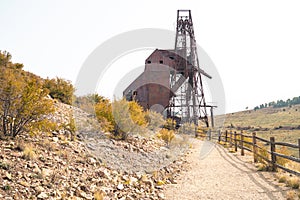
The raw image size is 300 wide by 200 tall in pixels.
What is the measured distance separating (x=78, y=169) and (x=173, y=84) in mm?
29499

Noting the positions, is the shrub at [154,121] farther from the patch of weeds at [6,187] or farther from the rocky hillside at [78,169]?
the patch of weeds at [6,187]

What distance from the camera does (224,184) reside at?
991cm

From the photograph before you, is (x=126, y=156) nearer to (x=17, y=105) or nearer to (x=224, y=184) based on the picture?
(x=224, y=184)

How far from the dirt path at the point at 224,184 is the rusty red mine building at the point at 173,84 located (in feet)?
75.8

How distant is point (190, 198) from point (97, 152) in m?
4.02

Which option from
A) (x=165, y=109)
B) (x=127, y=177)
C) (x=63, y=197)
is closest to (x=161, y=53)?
(x=165, y=109)

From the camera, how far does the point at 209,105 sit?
125 feet

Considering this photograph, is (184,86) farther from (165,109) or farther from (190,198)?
Answer: (190,198)

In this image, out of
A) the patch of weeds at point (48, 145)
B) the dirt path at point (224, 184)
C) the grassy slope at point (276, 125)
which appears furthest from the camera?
the grassy slope at point (276, 125)

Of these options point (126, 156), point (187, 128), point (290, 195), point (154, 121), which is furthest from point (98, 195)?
point (187, 128)

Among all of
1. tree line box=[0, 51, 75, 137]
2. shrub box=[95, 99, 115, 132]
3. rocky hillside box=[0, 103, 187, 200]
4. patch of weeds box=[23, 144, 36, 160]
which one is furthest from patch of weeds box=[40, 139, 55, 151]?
shrub box=[95, 99, 115, 132]

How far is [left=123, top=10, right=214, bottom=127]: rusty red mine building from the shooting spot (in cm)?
3625

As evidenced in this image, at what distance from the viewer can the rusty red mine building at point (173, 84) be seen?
36.2 meters

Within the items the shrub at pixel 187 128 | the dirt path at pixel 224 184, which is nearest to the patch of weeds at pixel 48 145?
the dirt path at pixel 224 184
